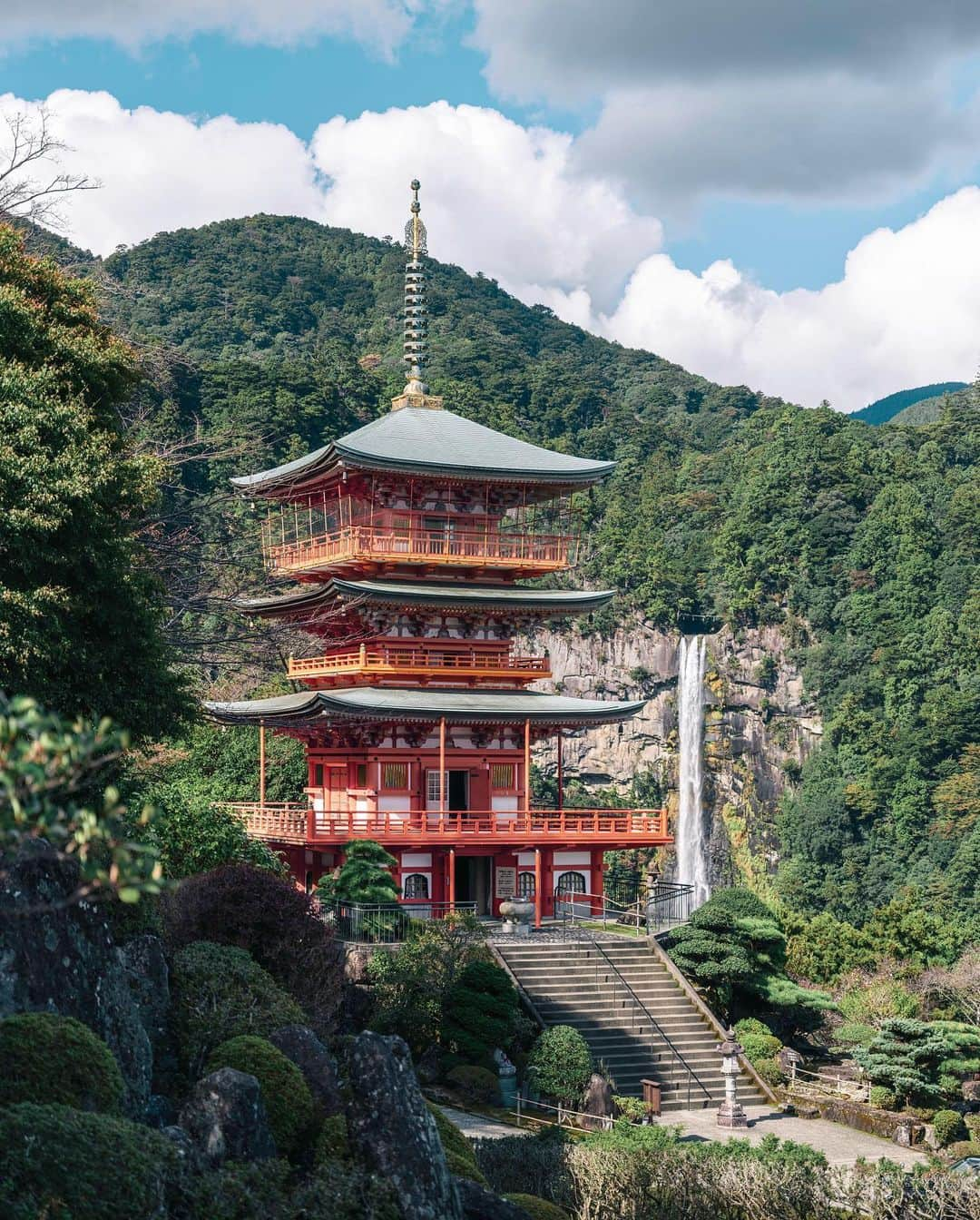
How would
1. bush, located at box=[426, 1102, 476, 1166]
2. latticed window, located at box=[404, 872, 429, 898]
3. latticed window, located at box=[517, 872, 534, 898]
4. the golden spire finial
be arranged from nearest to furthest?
bush, located at box=[426, 1102, 476, 1166]
latticed window, located at box=[404, 872, 429, 898]
latticed window, located at box=[517, 872, 534, 898]
the golden spire finial

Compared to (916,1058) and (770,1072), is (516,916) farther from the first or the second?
(916,1058)

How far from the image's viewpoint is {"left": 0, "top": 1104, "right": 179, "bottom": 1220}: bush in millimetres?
9344

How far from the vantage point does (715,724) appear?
262ft

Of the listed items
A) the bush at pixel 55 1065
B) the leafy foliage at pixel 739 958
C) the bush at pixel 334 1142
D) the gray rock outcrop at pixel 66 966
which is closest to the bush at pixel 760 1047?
the leafy foliage at pixel 739 958

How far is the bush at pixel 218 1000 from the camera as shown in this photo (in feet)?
47.0

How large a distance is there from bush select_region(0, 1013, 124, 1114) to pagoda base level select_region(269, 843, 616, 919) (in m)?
19.8

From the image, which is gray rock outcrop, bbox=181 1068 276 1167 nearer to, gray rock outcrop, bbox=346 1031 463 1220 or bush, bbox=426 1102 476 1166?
gray rock outcrop, bbox=346 1031 463 1220

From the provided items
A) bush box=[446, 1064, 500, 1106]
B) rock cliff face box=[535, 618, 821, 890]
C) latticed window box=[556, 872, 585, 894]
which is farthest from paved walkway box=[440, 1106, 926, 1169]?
rock cliff face box=[535, 618, 821, 890]

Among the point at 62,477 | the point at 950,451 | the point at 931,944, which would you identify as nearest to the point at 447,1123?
the point at 62,477

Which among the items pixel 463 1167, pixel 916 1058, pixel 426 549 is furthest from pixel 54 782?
pixel 426 549

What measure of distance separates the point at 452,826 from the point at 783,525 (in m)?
55.6

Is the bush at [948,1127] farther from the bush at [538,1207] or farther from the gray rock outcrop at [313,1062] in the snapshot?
the gray rock outcrop at [313,1062]

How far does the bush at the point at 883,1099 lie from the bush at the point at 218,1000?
13.0m

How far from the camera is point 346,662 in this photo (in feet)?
108
